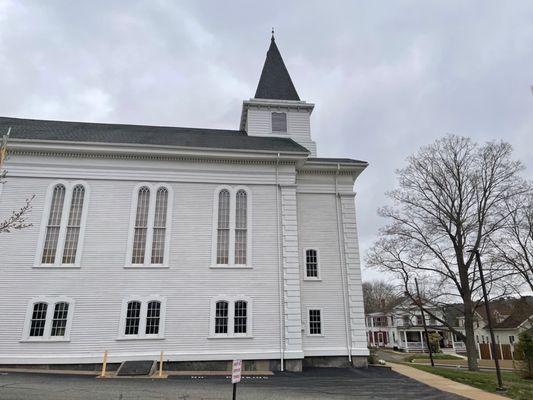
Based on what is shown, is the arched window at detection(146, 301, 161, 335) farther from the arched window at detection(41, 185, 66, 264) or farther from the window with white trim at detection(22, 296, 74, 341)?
the arched window at detection(41, 185, 66, 264)

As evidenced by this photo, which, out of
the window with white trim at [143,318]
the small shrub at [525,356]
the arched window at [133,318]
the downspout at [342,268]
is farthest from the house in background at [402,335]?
the arched window at [133,318]

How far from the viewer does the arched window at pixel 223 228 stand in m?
18.7

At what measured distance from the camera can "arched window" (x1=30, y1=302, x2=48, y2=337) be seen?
16.4 meters

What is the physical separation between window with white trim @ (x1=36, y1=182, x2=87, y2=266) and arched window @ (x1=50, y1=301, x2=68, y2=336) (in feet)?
6.37

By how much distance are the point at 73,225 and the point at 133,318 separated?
5566 millimetres

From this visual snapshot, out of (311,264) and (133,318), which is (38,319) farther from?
(311,264)

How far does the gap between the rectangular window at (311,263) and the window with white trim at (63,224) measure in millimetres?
11644

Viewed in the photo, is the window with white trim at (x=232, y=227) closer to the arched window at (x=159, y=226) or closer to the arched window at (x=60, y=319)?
the arched window at (x=159, y=226)

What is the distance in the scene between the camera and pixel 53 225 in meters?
18.0

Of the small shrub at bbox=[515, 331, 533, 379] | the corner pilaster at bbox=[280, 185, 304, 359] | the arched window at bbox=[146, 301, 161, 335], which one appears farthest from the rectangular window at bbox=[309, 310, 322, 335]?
the small shrub at bbox=[515, 331, 533, 379]

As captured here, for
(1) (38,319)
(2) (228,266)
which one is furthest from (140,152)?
(1) (38,319)

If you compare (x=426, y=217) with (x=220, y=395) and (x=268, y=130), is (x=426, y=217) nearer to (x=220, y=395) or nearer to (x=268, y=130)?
(x=268, y=130)

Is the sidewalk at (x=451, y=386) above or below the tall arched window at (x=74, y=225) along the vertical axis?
below

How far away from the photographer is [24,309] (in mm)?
16469
